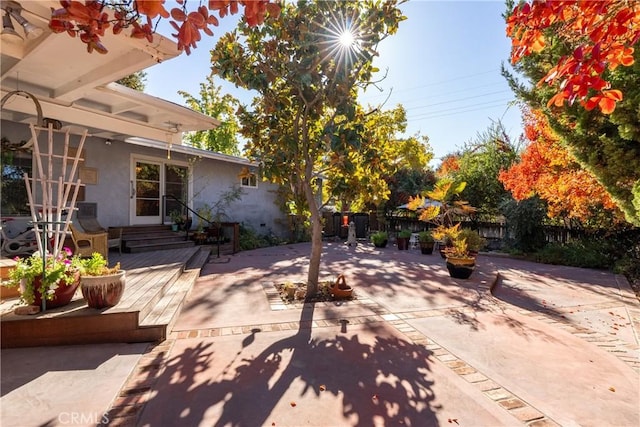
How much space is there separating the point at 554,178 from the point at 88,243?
11.1 metres

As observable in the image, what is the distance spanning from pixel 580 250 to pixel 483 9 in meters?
7.85

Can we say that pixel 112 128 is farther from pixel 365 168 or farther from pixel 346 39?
pixel 365 168

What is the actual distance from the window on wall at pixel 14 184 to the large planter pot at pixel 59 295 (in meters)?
4.88

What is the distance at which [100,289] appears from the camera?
339 cm

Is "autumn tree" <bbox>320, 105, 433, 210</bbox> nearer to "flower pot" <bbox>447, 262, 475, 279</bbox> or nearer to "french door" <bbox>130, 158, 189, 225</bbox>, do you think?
"flower pot" <bbox>447, 262, 475, 279</bbox>

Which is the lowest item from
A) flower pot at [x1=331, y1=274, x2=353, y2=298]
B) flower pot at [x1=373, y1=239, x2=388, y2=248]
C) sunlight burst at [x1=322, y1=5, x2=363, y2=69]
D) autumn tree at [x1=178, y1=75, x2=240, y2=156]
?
flower pot at [x1=331, y1=274, x2=353, y2=298]

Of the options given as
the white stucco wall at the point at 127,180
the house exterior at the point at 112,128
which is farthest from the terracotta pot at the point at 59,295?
the white stucco wall at the point at 127,180

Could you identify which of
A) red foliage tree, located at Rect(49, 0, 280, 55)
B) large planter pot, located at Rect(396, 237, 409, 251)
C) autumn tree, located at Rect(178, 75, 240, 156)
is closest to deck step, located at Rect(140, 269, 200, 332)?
red foliage tree, located at Rect(49, 0, 280, 55)

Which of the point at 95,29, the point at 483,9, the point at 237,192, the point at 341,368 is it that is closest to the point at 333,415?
the point at 341,368

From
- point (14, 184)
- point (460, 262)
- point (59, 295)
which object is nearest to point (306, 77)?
point (59, 295)

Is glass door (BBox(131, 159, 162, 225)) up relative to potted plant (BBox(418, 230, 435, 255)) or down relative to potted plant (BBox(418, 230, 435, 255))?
up

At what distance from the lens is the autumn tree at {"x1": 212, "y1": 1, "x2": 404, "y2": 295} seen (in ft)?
15.1

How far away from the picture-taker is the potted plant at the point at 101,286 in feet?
11.1

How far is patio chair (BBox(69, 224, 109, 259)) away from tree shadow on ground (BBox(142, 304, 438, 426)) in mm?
4075
